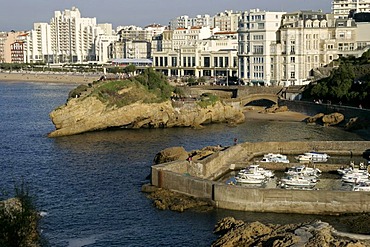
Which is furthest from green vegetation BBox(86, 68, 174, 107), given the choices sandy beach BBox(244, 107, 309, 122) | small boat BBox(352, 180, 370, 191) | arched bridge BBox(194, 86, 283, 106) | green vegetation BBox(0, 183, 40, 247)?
green vegetation BBox(0, 183, 40, 247)

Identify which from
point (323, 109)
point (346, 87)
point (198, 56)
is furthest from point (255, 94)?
point (198, 56)

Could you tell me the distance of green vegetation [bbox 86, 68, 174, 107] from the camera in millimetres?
54969

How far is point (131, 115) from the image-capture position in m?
55.2

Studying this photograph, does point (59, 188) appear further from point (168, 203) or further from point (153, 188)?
point (168, 203)

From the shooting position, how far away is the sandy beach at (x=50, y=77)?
130738 mm

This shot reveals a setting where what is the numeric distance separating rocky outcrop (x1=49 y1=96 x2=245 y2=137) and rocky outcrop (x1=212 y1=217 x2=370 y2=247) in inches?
1163

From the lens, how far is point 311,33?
7544 cm

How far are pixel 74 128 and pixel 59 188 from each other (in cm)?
1961

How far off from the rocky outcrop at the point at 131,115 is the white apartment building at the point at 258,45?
50.7ft

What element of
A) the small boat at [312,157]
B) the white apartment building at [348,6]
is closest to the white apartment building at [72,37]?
the white apartment building at [348,6]

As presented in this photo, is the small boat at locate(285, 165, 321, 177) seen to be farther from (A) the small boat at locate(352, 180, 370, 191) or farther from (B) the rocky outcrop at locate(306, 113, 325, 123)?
(B) the rocky outcrop at locate(306, 113, 325, 123)

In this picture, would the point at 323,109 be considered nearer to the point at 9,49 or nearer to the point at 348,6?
the point at 348,6

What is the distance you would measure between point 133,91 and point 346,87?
67.0 ft

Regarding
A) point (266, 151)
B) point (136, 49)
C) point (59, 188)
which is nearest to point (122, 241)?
point (59, 188)
